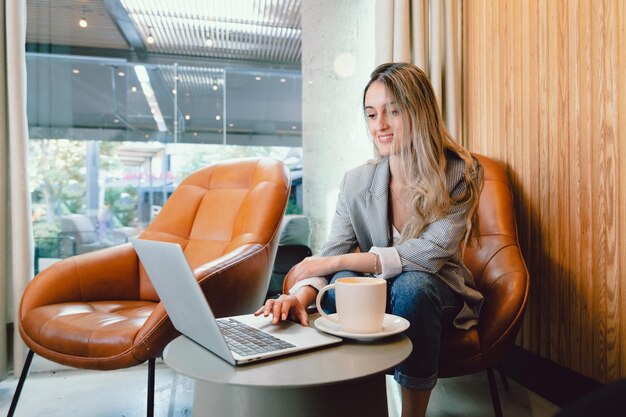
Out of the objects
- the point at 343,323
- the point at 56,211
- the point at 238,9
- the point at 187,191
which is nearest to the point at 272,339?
the point at 343,323

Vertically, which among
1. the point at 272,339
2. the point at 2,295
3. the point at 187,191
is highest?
the point at 187,191

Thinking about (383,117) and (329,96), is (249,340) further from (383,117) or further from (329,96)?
(329,96)

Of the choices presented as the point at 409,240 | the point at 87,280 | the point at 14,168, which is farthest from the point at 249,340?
the point at 14,168

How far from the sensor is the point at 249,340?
87cm

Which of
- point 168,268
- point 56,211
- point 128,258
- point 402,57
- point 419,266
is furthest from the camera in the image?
point 56,211

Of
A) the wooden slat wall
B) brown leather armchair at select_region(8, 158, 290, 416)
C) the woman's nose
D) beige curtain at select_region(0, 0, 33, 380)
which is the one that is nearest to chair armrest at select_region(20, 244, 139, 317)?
brown leather armchair at select_region(8, 158, 290, 416)

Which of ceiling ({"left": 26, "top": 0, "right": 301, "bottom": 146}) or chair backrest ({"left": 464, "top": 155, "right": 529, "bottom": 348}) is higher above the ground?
ceiling ({"left": 26, "top": 0, "right": 301, "bottom": 146})

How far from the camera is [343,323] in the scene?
2.93 feet

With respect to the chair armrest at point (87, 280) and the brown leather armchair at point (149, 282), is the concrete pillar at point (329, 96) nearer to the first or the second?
the brown leather armchair at point (149, 282)

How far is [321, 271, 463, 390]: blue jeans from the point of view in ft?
3.61

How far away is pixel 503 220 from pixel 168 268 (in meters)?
1.26

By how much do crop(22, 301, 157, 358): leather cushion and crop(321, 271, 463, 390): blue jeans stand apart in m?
0.80

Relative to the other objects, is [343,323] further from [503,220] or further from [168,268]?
[503,220]

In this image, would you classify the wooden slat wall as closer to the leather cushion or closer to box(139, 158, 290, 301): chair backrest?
box(139, 158, 290, 301): chair backrest
